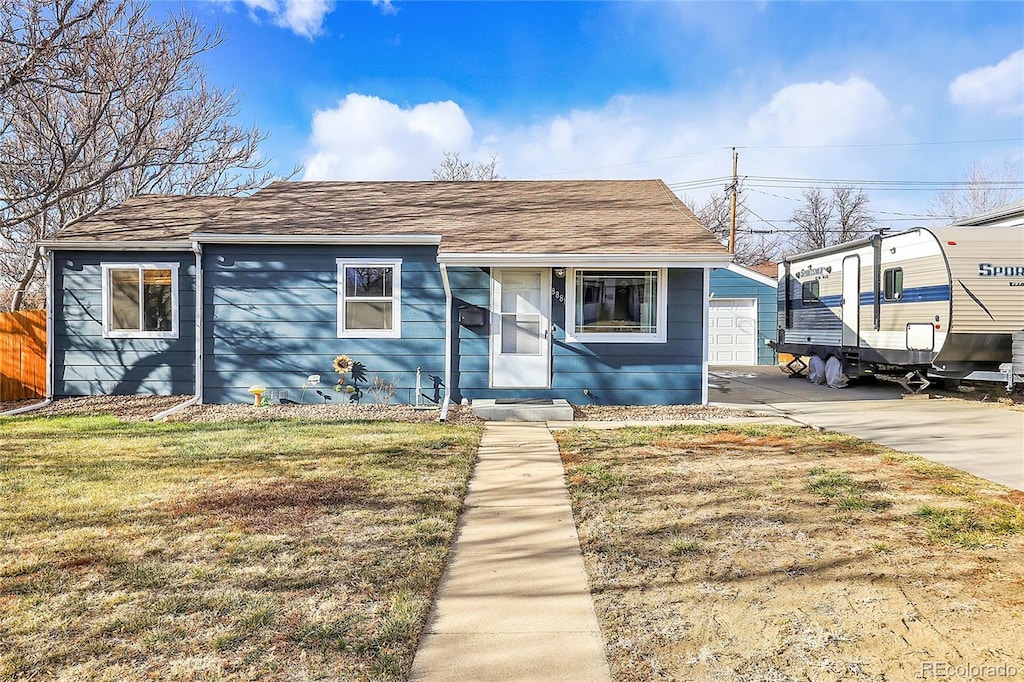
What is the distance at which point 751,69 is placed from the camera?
17.5 metres

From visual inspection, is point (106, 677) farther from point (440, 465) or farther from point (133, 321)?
point (133, 321)

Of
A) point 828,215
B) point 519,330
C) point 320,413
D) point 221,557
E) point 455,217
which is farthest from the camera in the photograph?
point 828,215

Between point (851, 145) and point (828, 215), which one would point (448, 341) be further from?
point (828, 215)

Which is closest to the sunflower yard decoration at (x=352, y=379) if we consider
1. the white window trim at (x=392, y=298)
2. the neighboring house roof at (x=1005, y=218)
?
the white window trim at (x=392, y=298)

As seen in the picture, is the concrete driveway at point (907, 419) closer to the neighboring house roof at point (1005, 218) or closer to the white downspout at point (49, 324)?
the neighboring house roof at point (1005, 218)

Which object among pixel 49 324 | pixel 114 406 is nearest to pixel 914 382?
pixel 114 406

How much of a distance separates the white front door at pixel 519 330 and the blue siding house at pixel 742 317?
33.4 ft

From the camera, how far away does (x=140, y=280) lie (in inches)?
398

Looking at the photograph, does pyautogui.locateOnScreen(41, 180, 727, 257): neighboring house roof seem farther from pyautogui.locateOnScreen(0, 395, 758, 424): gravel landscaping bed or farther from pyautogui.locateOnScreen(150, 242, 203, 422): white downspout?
pyautogui.locateOnScreen(0, 395, 758, 424): gravel landscaping bed

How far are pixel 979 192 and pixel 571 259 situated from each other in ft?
113

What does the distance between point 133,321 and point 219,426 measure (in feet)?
12.6

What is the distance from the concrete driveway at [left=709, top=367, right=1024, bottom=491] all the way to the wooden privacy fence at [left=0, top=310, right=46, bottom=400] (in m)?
12.1

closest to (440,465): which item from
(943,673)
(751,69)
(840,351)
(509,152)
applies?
(943,673)

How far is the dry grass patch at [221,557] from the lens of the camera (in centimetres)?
246
